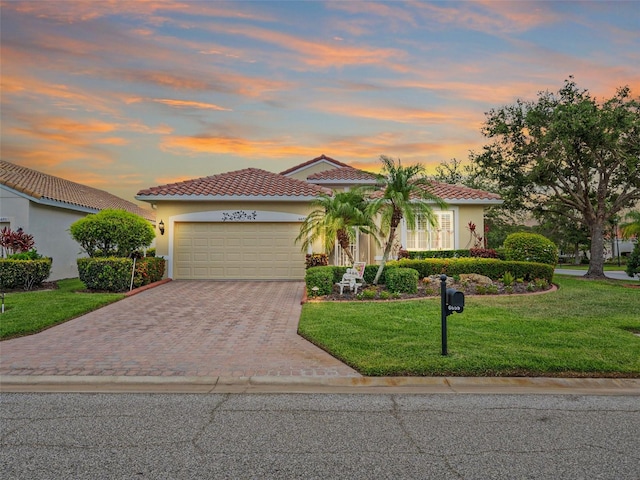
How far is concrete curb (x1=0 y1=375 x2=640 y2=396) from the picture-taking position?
548 centimetres

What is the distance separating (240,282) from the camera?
16938mm

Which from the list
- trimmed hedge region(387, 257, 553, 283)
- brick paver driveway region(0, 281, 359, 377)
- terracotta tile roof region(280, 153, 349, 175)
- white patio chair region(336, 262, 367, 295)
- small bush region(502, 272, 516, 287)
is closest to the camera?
brick paver driveway region(0, 281, 359, 377)

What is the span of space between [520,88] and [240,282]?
1465cm

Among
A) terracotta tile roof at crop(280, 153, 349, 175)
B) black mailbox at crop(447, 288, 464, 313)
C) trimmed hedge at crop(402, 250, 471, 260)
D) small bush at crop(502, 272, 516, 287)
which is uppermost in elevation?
terracotta tile roof at crop(280, 153, 349, 175)

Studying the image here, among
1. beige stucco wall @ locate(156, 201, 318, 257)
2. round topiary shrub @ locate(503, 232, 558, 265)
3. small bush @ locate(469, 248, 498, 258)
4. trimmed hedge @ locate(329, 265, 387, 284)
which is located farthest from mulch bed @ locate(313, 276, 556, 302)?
beige stucco wall @ locate(156, 201, 318, 257)

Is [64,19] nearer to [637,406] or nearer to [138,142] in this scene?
[138,142]

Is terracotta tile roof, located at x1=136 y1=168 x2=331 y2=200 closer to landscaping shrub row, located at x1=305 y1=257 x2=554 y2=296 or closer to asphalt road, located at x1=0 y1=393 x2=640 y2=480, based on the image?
landscaping shrub row, located at x1=305 y1=257 x2=554 y2=296

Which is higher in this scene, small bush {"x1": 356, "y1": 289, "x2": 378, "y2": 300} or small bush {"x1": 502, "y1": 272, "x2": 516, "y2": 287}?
small bush {"x1": 502, "y1": 272, "x2": 516, "y2": 287}

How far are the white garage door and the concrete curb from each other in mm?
11789

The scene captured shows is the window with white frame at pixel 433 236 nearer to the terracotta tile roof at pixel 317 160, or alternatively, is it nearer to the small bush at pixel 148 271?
the terracotta tile roof at pixel 317 160

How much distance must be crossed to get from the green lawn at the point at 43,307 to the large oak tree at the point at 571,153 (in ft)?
60.9

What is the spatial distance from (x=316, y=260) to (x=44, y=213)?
1125cm

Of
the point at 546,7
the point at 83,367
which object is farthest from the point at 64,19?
the point at 546,7

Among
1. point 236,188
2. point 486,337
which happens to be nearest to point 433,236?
point 236,188
